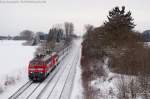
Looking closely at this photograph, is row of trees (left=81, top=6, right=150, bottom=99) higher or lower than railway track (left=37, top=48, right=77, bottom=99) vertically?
higher

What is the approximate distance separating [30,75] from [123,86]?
49.9 feet

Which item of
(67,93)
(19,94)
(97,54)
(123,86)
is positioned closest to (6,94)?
(19,94)

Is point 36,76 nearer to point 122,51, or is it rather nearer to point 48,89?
point 48,89

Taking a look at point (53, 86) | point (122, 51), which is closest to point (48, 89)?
point (53, 86)

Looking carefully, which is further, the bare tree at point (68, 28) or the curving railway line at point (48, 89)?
the bare tree at point (68, 28)

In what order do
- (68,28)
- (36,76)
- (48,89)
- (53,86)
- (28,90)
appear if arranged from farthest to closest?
(68,28), (36,76), (53,86), (48,89), (28,90)

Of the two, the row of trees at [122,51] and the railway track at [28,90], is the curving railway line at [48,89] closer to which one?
the railway track at [28,90]

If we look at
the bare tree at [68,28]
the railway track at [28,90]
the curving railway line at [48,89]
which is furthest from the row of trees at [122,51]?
the bare tree at [68,28]

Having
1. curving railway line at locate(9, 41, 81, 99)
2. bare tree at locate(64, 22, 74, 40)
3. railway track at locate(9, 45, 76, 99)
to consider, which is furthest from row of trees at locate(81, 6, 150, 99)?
bare tree at locate(64, 22, 74, 40)

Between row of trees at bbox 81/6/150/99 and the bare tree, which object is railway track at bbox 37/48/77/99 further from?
the bare tree

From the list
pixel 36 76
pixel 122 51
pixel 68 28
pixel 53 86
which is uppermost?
pixel 68 28

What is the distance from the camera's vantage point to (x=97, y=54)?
4762 centimetres

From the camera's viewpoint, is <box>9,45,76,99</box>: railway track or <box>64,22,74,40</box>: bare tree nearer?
<box>9,45,76,99</box>: railway track

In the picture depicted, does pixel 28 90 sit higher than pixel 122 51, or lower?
lower
